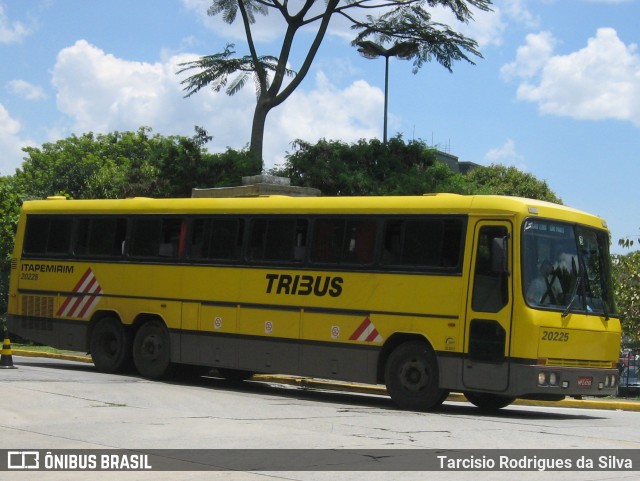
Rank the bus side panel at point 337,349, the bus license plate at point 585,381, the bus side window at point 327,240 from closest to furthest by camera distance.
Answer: the bus license plate at point 585,381
the bus side panel at point 337,349
the bus side window at point 327,240

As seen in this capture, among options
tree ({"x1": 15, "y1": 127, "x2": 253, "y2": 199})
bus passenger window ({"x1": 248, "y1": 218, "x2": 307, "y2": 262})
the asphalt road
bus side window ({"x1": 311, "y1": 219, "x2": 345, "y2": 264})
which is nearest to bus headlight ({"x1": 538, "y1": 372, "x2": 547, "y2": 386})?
the asphalt road

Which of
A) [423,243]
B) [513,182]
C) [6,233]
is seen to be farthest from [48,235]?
[513,182]

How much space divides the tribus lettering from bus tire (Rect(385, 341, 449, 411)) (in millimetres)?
1511

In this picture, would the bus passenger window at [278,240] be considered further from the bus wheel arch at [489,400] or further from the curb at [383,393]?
the curb at [383,393]

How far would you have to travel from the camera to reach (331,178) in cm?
4172

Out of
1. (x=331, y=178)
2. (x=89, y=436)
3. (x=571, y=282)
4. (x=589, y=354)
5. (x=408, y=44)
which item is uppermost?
(x=408, y=44)

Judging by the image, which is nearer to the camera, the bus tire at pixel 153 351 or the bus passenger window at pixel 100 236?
the bus tire at pixel 153 351

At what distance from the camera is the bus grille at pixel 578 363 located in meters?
15.7

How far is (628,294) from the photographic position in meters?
26.4

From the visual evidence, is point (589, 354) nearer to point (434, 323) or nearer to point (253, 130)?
Answer: point (434, 323)

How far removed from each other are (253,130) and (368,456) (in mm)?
31971

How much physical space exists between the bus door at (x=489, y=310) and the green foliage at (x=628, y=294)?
1092cm

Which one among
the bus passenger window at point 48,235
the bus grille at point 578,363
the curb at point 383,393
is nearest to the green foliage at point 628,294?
the curb at point 383,393
